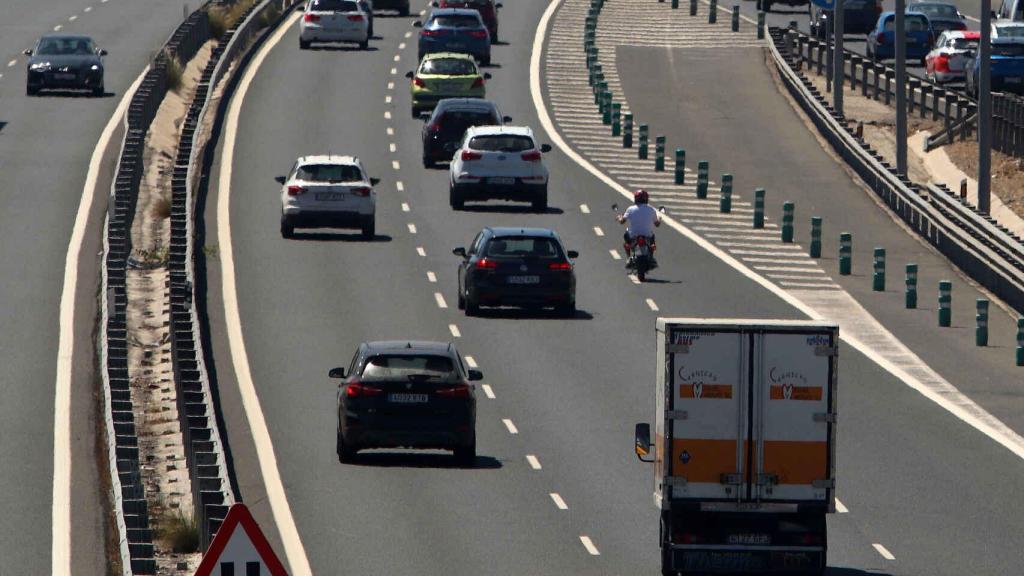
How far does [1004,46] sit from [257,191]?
22135mm

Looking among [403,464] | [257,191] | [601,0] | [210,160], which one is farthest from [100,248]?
[601,0]

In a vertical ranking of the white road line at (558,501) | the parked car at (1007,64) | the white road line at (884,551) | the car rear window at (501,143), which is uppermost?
the parked car at (1007,64)

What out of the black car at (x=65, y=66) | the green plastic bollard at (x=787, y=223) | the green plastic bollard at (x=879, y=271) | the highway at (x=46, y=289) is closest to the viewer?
the highway at (x=46, y=289)

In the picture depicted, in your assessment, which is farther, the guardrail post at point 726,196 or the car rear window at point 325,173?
the guardrail post at point 726,196

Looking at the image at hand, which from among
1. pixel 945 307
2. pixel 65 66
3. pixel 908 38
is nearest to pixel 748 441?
pixel 945 307

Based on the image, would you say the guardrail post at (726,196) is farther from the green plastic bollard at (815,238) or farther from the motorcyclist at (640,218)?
the motorcyclist at (640,218)

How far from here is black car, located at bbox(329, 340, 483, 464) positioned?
25953 mm

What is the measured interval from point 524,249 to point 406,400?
1228cm

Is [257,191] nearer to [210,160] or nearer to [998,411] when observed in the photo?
[210,160]

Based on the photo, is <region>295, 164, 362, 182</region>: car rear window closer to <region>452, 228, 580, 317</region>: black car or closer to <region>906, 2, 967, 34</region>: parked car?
<region>452, 228, 580, 317</region>: black car

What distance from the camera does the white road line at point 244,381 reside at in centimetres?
2233

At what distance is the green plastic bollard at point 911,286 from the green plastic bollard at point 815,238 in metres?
4.97

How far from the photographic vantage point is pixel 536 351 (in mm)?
35000

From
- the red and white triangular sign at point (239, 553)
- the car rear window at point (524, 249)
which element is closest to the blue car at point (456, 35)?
the car rear window at point (524, 249)
